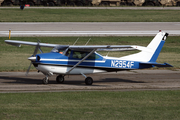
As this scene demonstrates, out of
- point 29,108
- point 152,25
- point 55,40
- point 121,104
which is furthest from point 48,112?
point 152,25

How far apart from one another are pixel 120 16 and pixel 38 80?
36.7 m

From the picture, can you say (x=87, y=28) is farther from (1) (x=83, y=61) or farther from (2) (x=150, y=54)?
(1) (x=83, y=61)

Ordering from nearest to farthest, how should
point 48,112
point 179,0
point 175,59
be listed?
point 48,112, point 175,59, point 179,0

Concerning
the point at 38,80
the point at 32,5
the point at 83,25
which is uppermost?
the point at 32,5

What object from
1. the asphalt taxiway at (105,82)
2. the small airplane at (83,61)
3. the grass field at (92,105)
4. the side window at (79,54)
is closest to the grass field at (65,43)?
the asphalt taxiway at (105,82)

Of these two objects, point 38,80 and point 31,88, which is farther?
point 38,80

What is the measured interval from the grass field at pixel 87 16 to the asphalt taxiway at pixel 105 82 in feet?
93.1

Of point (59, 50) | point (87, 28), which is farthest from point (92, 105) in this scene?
point (87, 28)

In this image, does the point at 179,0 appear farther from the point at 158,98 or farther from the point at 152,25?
the point at 158,98

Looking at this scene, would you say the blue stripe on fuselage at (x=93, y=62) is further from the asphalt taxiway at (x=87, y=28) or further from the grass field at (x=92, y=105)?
the asphalt taxiway at (x=87, y=28)

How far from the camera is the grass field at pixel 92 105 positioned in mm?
11102

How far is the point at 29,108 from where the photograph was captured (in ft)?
39.3

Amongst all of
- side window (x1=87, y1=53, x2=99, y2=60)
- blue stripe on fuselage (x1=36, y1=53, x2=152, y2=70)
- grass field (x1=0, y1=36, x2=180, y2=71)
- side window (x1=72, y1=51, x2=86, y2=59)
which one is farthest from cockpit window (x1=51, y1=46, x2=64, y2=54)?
grass field (x1=0, y1=36, x2=180, y2=71)

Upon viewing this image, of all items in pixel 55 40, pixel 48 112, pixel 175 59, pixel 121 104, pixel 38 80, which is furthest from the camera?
pixel 55 40
